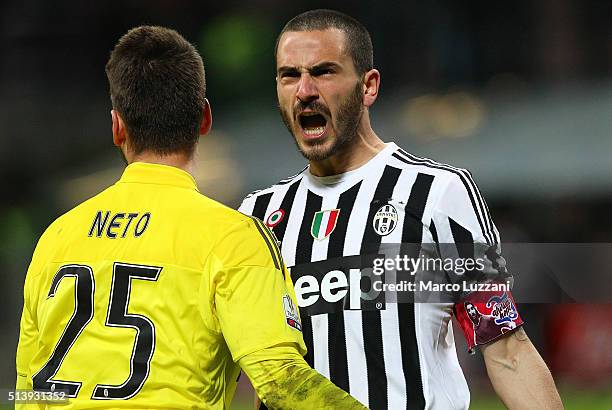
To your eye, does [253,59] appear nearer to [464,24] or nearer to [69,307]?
[464,24]

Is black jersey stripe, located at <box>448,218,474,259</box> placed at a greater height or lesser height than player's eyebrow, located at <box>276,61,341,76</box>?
lesser

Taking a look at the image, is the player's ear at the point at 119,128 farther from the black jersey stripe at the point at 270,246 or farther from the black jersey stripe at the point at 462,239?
the black jersey stripe at the point at 462,239

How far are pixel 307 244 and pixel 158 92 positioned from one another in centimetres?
80

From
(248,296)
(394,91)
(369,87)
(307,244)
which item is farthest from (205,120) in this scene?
(394,91)

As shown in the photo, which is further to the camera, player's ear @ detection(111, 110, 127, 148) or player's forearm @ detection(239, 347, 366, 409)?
player's ear @ detection(111, 110, 127, 148)

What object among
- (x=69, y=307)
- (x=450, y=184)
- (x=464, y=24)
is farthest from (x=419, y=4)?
(x=69, y=307)

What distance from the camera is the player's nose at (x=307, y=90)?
2.59 metres

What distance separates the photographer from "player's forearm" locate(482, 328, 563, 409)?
8.02 feet

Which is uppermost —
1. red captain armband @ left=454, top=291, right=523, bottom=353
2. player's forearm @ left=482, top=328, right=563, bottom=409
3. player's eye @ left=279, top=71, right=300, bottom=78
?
player's eye @ left=279, top=71, right=300, bottom=78

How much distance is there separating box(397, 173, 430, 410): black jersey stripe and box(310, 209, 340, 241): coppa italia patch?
0.67ft

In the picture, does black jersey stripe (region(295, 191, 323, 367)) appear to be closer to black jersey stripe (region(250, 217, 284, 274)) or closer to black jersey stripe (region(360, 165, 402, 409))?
black jersey stripe (region(360, 165, 402, 409))

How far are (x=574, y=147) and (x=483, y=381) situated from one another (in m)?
3.36

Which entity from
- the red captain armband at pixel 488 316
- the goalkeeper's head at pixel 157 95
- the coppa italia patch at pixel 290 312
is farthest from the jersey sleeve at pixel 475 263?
the goalkeeper's head at pixel 157 95

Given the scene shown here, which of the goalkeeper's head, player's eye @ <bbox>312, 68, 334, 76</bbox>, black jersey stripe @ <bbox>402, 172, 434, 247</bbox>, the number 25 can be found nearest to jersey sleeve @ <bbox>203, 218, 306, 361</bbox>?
the number 25
